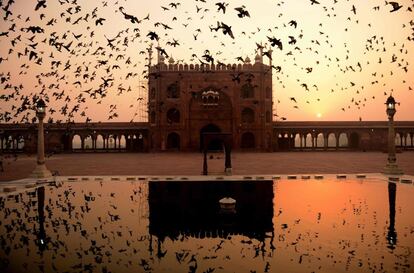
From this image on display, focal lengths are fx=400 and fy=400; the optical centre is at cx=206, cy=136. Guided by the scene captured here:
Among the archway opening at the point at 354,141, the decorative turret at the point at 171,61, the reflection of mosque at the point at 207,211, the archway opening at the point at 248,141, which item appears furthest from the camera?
the archway opening at the point at 354,141

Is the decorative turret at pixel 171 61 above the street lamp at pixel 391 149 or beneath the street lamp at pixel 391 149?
above

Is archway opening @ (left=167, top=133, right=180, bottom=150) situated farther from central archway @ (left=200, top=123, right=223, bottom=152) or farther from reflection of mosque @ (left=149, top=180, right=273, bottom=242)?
reflection of mosque @ (left=149, top=180, right=273, bottom=242)

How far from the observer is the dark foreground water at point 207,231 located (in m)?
6.23

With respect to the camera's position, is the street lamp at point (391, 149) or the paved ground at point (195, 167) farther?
the paved ground at point (195, 167)

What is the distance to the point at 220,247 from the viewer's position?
23.4 feet

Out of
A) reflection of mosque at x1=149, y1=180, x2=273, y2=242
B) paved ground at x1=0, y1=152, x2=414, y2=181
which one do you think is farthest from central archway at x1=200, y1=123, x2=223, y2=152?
reflection of mosque at x1=149, y1=180, x2=273, y2=242

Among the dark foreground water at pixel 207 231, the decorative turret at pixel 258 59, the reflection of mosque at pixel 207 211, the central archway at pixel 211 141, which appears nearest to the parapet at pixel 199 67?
the decorative turret at pixel 258 59

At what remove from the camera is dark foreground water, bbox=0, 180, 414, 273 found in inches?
245

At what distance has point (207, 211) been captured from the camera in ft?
34.3

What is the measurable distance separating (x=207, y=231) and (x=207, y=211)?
2125mm

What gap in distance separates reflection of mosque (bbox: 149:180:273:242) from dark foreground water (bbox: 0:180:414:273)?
25 mm

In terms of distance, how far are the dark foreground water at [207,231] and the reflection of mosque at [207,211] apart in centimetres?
2

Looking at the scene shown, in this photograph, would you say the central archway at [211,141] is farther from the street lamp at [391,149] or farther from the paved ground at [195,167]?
the street lamp at [391,149]

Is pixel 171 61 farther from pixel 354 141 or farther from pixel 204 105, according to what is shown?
pixel 354 141
